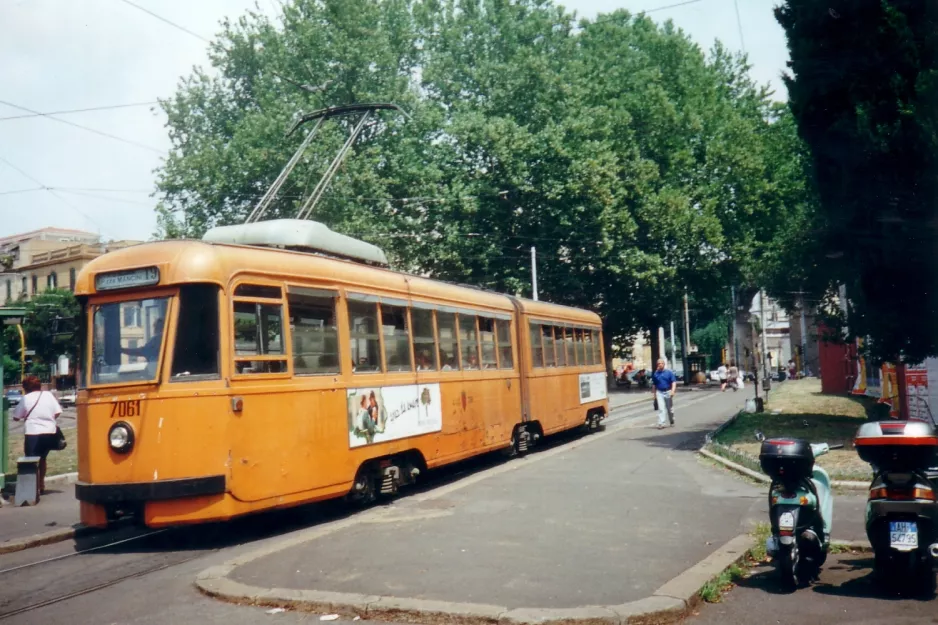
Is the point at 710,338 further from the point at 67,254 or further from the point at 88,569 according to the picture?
the point at 88,569

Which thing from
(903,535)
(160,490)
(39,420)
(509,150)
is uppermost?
(509,150)

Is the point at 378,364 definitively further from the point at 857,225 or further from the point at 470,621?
the point at 857,225

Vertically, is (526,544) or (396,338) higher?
(396,338)

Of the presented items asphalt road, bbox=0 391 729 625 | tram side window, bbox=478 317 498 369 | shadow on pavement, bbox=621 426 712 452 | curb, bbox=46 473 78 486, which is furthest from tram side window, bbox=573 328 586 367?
curb, bbox=46 473 78 486

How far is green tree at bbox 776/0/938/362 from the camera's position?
14.9 m

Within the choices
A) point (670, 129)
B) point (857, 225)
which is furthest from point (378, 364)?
point (670, 129)

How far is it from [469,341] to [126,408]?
6661 mm

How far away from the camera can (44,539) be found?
9898mm

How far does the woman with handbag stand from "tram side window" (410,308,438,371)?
205 inches

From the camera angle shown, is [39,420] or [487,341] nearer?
[39,420]

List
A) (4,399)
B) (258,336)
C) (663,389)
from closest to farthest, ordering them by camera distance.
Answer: (258,336), (4,399), (663,389)

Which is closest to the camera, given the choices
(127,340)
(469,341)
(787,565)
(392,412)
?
(787,565)

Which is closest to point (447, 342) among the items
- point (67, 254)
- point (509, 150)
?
point (509, 150)

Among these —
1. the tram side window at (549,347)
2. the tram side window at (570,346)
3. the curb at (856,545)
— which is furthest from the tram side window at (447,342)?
the curb at (856,545)
